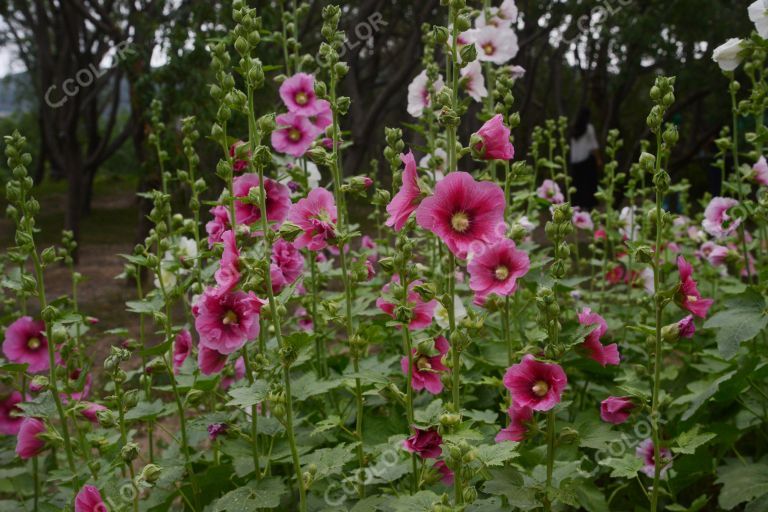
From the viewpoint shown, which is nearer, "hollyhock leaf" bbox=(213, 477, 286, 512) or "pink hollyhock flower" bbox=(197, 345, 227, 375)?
"hollyhock leaf" bbox=(213, 477, 286, 512)

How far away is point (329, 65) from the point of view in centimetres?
194

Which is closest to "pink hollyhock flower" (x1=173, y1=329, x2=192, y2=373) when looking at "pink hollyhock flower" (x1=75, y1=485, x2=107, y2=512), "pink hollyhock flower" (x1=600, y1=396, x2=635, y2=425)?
"pink hollyhock flower" (x1=75, y1=485, x2=107, y2=512)

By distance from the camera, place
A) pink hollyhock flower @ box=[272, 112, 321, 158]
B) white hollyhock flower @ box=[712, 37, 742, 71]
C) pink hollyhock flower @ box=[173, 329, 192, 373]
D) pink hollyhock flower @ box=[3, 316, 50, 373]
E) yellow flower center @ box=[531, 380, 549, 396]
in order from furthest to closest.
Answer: pink hollyhock flower @ box=[3, 316, 50, 373] → pink hollyhock flower @ box=[272, 112, 321, 158] → pink hollyhock flower @ box=[173, 329, 192, 373] → white hollyhock flower @ box=[712, 37, 742, 71] → yellow flower center @ box=[531, 380, 549, 396]

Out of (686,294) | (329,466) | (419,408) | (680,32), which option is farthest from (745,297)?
(680,32)

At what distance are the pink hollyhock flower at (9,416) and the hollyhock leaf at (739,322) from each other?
2405mm

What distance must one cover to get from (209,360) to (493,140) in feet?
3.11

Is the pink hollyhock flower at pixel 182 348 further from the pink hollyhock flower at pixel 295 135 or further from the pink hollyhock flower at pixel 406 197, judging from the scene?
the pink hollyhock flower at pixel 406 197

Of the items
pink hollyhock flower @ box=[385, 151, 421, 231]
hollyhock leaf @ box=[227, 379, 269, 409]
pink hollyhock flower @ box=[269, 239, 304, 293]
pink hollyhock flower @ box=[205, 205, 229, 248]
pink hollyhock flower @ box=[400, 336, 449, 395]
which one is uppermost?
pink hollyhock flower @ box=[385, 151, 421, 231]

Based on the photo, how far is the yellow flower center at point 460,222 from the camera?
1.64 meters

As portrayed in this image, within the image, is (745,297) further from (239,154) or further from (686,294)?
(239,154)

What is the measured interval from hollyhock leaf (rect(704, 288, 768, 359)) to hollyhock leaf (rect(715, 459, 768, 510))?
484 mm

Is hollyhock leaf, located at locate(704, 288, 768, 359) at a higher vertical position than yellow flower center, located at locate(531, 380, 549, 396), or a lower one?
higher

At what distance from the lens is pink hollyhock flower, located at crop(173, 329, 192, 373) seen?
89.1 inches

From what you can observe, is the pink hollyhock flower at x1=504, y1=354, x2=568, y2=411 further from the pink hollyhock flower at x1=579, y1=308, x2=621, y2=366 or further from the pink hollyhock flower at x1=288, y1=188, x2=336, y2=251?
the pink hollyhock flower at x1=288, y1=188, x2=336, y2=251
